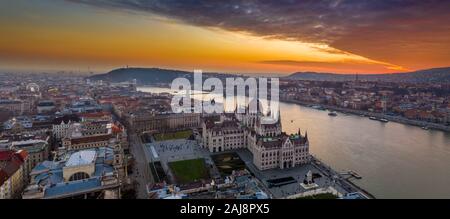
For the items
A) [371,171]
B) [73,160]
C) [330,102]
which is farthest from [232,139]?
[330,102]

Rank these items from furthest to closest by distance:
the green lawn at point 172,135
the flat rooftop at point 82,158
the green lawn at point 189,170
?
the green lawn at point 172,135
the green lawn at point 189,170
the flat rooftop at point 82,158

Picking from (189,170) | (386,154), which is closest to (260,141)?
(189,170)

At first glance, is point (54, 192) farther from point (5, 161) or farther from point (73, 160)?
point (5, 161)

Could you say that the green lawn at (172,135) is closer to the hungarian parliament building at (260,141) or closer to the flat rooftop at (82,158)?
the hungarian parliament building at (260,141)

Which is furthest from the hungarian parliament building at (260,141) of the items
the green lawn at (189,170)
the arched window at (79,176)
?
the arched window at (79,176)

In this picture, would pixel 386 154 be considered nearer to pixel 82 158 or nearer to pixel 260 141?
pixel 260 141

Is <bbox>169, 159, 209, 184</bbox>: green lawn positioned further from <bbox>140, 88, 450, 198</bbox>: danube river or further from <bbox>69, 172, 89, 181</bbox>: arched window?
<bbox>140, 88, 450, 198</bbox>: danube river
